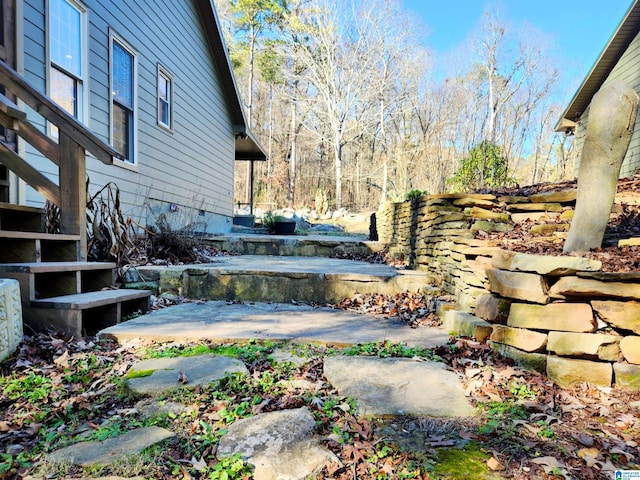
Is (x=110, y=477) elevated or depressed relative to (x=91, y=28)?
depressed

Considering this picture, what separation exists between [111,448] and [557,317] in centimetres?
216

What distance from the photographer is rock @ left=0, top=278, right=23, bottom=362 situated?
205 cm

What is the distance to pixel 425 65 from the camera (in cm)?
1898

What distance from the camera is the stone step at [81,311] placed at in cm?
242

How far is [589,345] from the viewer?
1.98 meters

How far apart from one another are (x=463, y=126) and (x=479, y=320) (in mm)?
17926

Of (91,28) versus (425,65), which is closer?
(91,28)

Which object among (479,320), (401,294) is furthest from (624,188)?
(479,320)

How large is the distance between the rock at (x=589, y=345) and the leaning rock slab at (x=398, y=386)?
2.03ft

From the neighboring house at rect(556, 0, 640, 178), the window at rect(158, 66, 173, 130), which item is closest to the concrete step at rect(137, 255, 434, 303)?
the window at rect(158, 66, 173, 130)

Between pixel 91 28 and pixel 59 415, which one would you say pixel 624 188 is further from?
pixel 91 28

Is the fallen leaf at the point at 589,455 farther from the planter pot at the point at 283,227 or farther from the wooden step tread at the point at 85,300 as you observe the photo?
the planter pot at the point at 283,227

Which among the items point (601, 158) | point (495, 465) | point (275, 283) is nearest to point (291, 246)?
point (275, 283)

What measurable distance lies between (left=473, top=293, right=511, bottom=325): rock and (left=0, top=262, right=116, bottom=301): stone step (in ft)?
9.31
